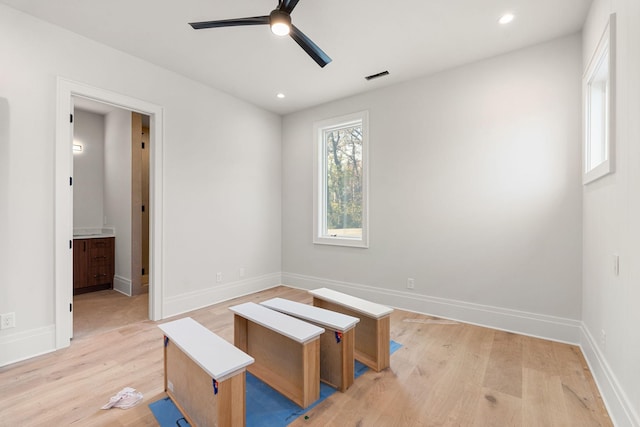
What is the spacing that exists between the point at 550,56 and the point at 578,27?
265 millimetres

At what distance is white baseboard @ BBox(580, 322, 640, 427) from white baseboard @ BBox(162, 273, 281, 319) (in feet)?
12.4

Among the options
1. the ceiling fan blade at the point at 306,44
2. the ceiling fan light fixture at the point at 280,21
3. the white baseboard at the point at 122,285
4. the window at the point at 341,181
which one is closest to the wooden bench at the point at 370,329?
the window at the point at 341,181

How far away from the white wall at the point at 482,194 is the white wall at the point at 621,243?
522mm

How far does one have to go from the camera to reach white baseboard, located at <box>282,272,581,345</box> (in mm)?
2735

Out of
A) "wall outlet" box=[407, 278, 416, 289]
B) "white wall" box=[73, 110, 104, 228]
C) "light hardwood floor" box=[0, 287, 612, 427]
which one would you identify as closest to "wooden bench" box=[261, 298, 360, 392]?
"light hardwood floor" box=[0, 287, 612, 427]

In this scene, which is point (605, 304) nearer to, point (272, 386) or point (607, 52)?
point (607, 52)

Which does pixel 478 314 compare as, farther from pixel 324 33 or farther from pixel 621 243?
pixel 324 33

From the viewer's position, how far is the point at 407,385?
2070mm

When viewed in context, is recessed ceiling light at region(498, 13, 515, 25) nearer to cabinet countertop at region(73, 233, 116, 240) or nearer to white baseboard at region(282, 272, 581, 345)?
white baseboard at region(282, 272, 581, 345)

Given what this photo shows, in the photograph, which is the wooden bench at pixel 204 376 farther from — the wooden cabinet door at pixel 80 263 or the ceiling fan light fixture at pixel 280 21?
the wooden cabinet door at pixel 80 263

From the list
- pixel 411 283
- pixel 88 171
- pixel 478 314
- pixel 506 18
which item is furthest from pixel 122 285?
pixel 506 18

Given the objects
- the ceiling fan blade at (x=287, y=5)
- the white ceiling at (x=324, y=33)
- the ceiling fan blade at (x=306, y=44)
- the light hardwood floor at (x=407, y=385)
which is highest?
the white ceiling at (x=324, y=33)

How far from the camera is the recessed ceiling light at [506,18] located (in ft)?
7.93

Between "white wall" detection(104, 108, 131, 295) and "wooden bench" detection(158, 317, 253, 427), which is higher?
"white wall" detection(104, 108, 131, 295)
